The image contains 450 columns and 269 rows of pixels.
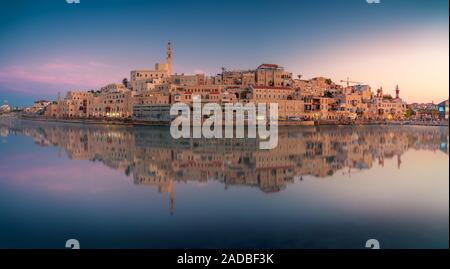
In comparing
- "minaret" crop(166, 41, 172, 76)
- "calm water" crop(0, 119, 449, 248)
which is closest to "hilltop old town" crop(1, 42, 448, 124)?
"minaret" crop(166, 41, 172, 76)

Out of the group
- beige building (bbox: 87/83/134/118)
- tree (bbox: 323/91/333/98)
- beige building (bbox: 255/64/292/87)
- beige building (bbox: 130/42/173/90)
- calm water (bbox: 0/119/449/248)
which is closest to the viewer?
calm water (bbox: 0/119/449/248)

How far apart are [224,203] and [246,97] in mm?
11793

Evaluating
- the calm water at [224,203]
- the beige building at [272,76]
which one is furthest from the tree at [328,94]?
the calm water at [224,203]

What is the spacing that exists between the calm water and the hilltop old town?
9.25 m

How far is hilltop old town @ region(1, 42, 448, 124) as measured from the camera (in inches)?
566

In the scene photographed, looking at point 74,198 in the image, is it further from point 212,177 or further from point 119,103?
point 119,103

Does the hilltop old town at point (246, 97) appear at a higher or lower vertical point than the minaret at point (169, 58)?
lower

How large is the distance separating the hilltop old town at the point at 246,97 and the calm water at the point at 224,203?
9.25 m

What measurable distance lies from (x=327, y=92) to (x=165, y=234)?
1735 centimetres

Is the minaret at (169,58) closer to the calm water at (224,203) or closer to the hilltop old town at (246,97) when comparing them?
the hilltop old town at (246,97)

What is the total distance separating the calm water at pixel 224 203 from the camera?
203 cm

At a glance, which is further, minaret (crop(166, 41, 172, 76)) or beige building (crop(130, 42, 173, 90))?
minaret (crop(166, 41, 172, 76))

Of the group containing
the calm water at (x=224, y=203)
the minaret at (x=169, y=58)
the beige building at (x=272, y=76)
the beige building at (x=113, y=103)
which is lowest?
the calm water at (x=224, y=203)

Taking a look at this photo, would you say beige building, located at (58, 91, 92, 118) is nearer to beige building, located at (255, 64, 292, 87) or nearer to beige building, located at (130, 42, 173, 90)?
beige building, located at (130, 42, 173, 90)
